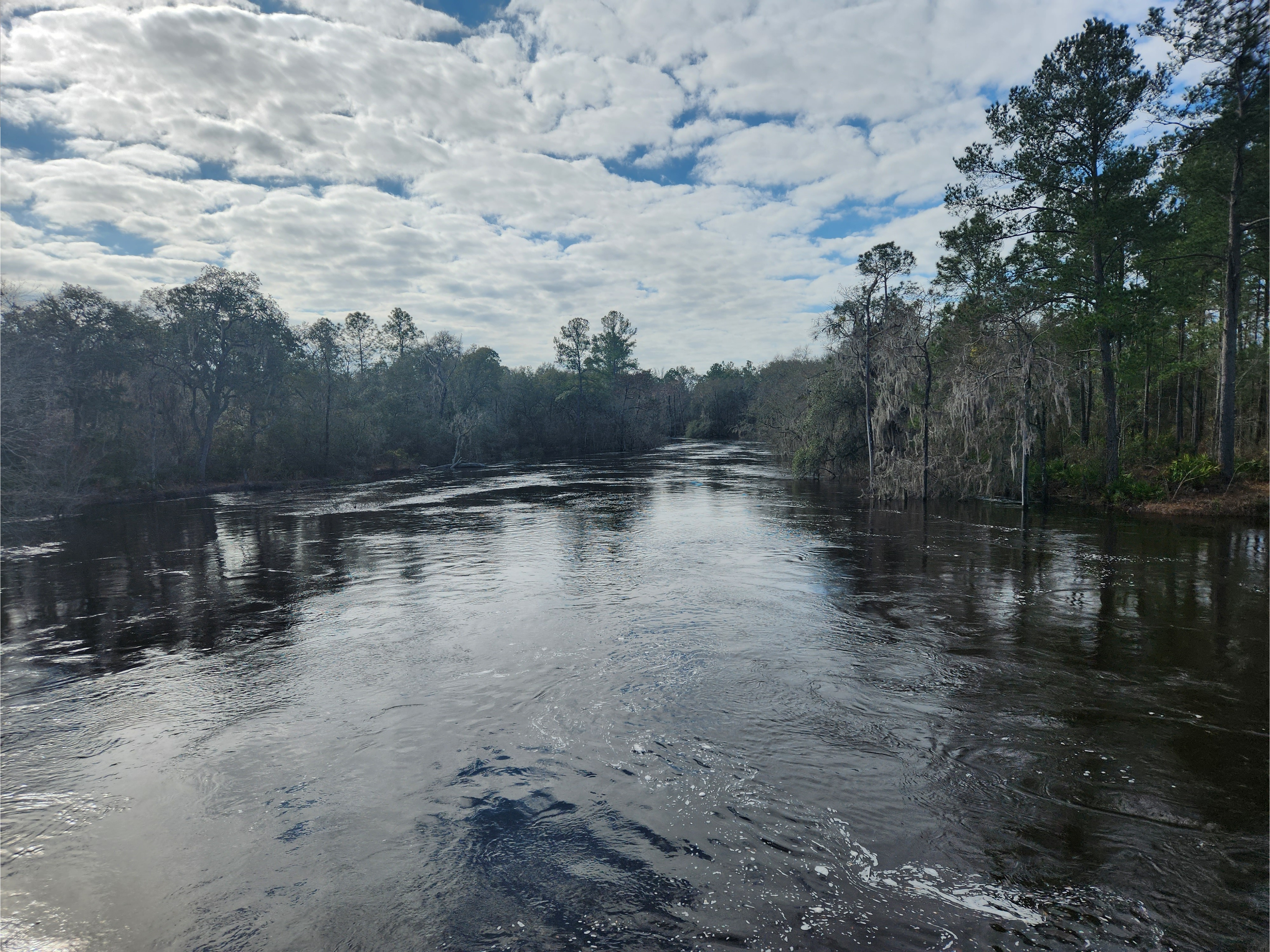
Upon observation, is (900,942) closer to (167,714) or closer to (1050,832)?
(1050,832)

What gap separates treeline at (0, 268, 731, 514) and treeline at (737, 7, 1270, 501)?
29.5 metres

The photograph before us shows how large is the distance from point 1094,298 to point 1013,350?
2917mm

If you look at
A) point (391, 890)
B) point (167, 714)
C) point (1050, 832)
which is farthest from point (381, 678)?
point (1050, 832)

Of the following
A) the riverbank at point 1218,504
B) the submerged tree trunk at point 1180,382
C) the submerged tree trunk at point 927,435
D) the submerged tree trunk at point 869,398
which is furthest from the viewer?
the submerged tree trunk at point 869,398

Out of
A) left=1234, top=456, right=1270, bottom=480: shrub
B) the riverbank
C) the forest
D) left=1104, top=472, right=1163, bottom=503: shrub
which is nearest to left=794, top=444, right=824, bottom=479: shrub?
the forest

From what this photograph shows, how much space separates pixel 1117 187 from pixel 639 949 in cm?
2622

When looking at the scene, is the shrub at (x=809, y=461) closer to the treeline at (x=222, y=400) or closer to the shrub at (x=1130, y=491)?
the shrub at (x=1130, y=491)

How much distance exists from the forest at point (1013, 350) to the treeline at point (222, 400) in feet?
0.54

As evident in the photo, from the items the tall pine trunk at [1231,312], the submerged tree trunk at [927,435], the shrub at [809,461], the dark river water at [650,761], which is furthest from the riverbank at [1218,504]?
the shrub at [809,461]

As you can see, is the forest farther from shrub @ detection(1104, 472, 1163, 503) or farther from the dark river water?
the dark river water

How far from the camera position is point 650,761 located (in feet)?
20.8

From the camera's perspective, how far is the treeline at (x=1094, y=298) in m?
18.9

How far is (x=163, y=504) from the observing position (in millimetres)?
31344

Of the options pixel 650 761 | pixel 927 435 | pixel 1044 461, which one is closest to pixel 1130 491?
pixel 1044 461
